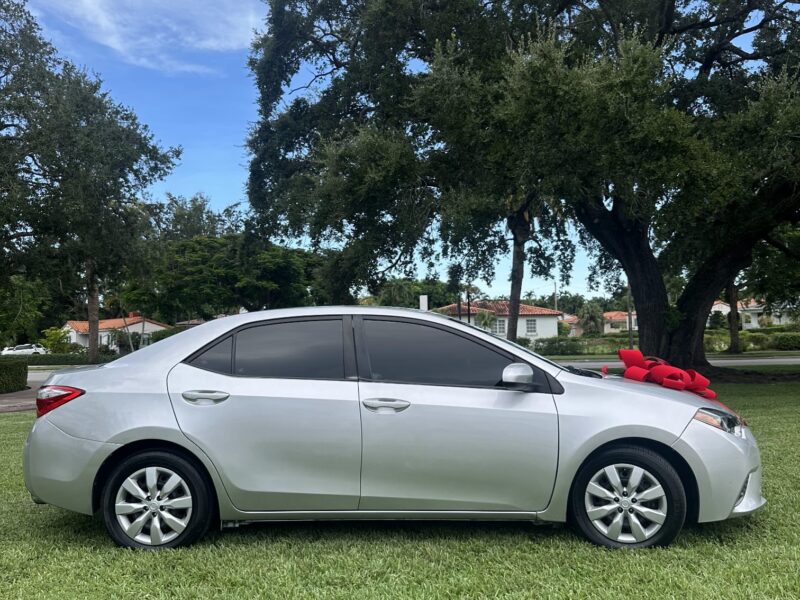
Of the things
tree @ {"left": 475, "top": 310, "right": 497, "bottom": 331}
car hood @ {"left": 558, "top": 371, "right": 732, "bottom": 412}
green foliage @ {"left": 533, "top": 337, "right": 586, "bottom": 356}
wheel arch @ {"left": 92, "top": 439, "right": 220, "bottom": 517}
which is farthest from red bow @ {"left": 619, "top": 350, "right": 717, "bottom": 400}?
tree @ {"left": 475, "top": 310, "right": 497, "bottom": 331}

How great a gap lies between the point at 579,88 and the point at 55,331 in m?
58.4

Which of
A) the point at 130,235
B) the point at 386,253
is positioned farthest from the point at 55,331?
the point at 386,253

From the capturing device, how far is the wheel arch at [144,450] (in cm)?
448

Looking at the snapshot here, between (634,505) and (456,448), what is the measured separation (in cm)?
116

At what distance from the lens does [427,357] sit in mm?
4652

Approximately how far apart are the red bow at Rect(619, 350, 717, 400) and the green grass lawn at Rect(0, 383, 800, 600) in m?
0.97

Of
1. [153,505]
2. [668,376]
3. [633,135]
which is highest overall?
[633,135]

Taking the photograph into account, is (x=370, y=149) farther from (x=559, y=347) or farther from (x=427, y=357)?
(x=559, y=347)

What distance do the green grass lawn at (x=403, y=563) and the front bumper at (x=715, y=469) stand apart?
0.24m

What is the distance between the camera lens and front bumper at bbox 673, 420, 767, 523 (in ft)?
14.4

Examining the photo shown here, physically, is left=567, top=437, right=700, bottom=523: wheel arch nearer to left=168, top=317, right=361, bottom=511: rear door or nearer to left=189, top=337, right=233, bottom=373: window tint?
left=168, top=317, right=361, bottom=511: rear door

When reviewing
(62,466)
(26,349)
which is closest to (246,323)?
(62,466)

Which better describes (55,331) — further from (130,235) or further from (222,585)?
(222,585)

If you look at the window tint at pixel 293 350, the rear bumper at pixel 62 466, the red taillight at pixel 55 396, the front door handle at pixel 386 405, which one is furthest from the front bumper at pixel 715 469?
the red taillight at pixel 55 396
